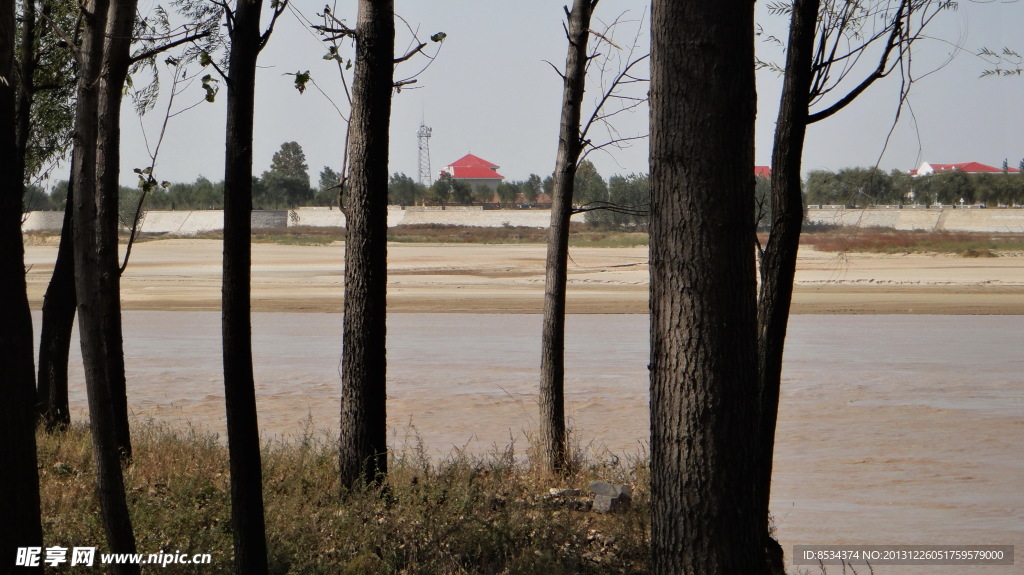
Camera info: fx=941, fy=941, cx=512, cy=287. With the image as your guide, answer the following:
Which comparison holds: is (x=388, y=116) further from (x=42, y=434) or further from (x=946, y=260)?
(x=946, y=260)

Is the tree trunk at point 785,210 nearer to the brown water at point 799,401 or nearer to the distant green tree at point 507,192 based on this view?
the brown water at point 799,401

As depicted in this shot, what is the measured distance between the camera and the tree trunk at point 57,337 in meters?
9.20

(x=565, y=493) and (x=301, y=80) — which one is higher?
(x=301, y=80)

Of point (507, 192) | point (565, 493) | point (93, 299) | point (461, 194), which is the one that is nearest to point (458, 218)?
point (461, 194)

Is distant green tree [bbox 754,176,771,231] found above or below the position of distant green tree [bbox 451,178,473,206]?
below

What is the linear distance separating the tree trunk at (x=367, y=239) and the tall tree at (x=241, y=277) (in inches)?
75.6

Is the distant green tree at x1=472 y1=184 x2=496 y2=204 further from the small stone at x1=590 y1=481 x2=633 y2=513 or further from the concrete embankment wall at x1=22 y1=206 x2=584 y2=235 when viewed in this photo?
the small stone at x1=590 y1=481 x2=633 y2=513

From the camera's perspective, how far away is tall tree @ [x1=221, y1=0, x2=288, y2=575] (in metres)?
4.71

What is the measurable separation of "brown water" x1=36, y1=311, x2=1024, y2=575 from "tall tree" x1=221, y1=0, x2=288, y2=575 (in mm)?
4691

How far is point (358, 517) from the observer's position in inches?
247

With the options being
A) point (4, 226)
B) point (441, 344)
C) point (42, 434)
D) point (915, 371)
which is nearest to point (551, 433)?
point (42, 434)

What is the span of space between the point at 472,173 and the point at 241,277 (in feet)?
415

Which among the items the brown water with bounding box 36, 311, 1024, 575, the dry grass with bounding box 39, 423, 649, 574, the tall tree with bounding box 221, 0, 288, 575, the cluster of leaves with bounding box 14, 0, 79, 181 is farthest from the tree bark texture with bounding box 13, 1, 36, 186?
the brown water with bounding box 36, 311, 1024, 575

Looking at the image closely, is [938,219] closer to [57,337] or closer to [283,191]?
[283,191]
